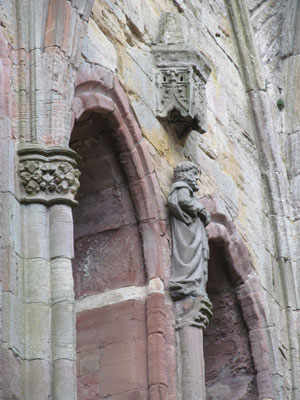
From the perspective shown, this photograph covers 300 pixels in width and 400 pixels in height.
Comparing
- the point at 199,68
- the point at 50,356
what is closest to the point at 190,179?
the point at 199,68

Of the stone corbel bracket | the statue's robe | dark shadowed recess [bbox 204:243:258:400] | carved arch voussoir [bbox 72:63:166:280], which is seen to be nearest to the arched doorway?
carved arch voussoir [bbox 72:63:166:280]

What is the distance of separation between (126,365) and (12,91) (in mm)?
2092

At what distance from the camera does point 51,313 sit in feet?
25.7

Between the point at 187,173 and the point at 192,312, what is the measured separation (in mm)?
1049

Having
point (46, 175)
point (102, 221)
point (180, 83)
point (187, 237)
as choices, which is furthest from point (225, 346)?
point (46, 175)

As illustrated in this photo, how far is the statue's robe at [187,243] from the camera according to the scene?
988cm

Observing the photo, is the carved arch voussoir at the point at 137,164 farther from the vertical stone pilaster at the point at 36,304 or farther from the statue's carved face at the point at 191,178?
the vertical stone pilaster at the point at 36,304

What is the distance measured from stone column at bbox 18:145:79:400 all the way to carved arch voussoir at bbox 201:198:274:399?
299 cm

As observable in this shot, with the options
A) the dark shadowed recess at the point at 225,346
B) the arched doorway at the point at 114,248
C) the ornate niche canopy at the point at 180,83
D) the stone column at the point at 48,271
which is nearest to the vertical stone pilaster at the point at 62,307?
the stone column at the point at 48,271

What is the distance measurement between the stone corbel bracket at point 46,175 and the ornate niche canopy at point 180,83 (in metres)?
2.30

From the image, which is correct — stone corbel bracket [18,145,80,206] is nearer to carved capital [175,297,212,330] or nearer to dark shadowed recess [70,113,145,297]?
dark shadowed recess [70,113,145,297]

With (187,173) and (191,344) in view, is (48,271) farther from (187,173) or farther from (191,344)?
(187,173)

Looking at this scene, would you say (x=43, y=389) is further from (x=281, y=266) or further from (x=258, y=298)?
(x=281, y=266)

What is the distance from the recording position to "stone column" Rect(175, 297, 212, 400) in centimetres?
953
